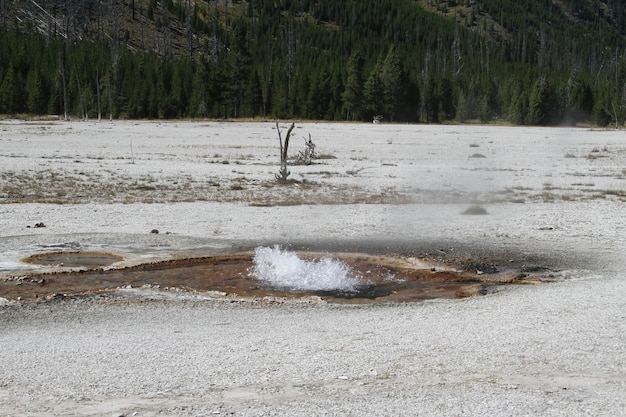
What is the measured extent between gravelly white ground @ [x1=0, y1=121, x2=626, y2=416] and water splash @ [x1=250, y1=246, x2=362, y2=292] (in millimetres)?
1645

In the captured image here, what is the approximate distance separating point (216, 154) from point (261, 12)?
A: 450 feet

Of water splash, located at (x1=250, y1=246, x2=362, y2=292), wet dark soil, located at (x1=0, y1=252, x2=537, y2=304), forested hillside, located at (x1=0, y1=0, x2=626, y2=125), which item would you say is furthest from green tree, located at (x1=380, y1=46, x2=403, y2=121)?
water splash, located at (x1=250, y1=246, x2=362, y2=292)

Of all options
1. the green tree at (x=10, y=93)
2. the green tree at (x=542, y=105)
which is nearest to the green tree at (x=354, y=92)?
the green tree at (x=542, y=105)

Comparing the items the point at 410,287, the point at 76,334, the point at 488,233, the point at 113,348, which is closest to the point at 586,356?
the point at 410,287

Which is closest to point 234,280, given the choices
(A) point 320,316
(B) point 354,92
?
(A) point 320,316

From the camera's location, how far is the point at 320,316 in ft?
34.7

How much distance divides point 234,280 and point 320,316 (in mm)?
2913

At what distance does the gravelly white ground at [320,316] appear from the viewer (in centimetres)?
754

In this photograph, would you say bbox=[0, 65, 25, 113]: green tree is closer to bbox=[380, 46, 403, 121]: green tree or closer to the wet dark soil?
bbox=[380, 46, 403, 121]: green tree

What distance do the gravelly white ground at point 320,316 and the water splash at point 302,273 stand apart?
1.64 meters

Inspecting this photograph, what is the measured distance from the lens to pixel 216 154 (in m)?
40.1

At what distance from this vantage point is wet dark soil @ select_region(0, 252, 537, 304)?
12.1 m

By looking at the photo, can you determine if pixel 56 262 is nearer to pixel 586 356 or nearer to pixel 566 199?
pixel 586 356

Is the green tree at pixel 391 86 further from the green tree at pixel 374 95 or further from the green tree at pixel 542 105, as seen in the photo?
the green tree at pixel 542 105
